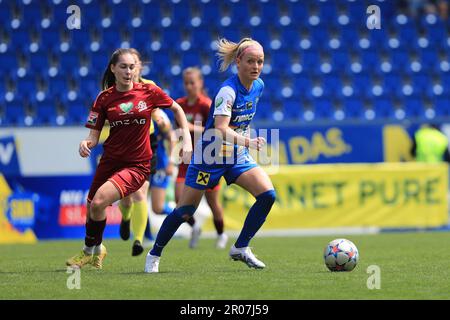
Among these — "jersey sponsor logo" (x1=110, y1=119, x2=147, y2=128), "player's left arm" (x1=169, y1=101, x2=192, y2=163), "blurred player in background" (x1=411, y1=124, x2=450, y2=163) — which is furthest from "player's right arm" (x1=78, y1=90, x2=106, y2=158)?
"blurred player in background" (x1=411, y1=124, x2=450, y2=163)

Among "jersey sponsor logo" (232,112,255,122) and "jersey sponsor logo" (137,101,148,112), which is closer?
"jersey sponsor logo" (232,112,255,122)

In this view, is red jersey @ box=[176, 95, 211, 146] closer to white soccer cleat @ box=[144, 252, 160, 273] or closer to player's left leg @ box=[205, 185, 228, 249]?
player's left leg @ box=[205, 185, 228, 249]

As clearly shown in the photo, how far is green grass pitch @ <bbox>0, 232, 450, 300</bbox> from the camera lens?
6.02 m

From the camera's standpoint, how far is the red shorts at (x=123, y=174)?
303 inches

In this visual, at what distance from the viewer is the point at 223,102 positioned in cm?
722

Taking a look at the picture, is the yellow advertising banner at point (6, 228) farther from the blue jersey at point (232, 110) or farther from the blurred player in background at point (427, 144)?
the blue jersey at point (232, 110)

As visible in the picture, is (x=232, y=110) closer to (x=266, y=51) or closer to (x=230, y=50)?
(x=230, y=50)

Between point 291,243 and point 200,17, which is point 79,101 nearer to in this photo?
point 200,17

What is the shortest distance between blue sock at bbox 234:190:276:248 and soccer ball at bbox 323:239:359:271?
619 mm

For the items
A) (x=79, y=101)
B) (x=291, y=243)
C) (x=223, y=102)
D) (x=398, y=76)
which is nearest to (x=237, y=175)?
(x=223, y=102)

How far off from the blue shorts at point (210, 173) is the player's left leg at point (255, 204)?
48mm

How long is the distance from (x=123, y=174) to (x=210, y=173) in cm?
80

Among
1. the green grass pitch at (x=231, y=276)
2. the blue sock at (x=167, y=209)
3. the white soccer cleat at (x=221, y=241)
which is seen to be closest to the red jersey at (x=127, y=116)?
the green grass pitch at (x=231, y=276)
